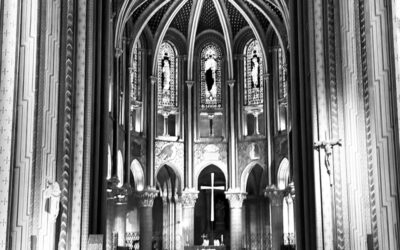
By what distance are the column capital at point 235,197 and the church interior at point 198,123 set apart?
5cm

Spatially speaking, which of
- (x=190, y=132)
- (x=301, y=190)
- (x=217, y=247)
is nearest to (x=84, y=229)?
(x=301, y=190)

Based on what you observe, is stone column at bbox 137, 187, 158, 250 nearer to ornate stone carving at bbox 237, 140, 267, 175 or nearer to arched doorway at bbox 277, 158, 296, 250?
ornate stone carving at bbox 237, 140, 267, 175

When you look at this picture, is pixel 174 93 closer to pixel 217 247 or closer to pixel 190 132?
pixel 190 132

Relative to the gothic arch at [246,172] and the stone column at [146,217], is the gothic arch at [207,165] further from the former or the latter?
the stone column at [146,217]

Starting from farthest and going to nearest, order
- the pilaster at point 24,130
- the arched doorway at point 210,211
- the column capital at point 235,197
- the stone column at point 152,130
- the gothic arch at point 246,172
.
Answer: the arched doorway at point 210,211 < the gothic arch at point 246,172 < the column capital at point 235,197 < the stone column at point 152,130 < the pilaster at point 24,130

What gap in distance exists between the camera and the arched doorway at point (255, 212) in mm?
36906

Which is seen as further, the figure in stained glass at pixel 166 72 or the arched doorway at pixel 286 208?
the figure in stained glass at pixel 166 72

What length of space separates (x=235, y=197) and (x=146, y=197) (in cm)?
407

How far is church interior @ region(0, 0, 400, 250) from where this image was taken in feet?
42.4

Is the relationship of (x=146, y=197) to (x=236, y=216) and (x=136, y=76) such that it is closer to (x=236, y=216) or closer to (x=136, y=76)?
(x=236, y=216)

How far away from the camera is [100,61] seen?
22641mm

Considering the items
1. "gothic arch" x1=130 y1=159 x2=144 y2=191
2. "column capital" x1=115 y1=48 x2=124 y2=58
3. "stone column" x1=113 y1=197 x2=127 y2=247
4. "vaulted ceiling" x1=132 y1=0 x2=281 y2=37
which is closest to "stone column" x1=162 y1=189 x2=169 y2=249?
"stone column" x1=113 y1=197 x2=127 y2=247

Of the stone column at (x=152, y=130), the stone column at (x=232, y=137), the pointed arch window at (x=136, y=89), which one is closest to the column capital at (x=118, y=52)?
the pointed arch window at (x=136, y=89)

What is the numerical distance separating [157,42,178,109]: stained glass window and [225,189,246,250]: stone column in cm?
508
